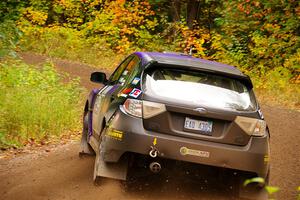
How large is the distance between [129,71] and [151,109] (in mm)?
1397

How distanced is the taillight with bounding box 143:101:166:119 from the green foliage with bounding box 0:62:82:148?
13.5ft

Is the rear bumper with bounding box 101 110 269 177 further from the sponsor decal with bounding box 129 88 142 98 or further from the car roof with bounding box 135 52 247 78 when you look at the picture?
the car roof with bounding box 135 52 247 78

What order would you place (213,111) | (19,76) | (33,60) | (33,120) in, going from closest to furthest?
(213,111) < (33,120) < (19,76) < (33,60)

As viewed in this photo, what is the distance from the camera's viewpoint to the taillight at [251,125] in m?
6.64

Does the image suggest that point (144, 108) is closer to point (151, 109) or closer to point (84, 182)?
point (151, 109)

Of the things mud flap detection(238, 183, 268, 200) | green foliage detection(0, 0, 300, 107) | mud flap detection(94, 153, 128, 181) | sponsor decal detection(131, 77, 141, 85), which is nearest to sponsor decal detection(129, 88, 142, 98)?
sponsor decal detection(131, 77, 141, 85)

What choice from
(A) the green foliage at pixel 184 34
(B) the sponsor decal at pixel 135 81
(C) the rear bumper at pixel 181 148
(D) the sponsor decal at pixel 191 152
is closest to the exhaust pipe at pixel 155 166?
(C) the rear bumper at pixel 181 148

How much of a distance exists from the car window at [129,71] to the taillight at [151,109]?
Result: 2.69ft

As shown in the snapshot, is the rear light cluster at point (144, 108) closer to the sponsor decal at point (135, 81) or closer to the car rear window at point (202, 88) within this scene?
the car rear window at point (202, 88)

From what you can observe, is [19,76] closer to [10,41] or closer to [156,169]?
[10,41]

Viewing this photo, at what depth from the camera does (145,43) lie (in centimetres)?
2947

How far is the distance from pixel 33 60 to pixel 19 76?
856 centimetres

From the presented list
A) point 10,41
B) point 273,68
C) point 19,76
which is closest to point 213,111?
point 10,41

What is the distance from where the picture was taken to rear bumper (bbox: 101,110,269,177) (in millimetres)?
6512
